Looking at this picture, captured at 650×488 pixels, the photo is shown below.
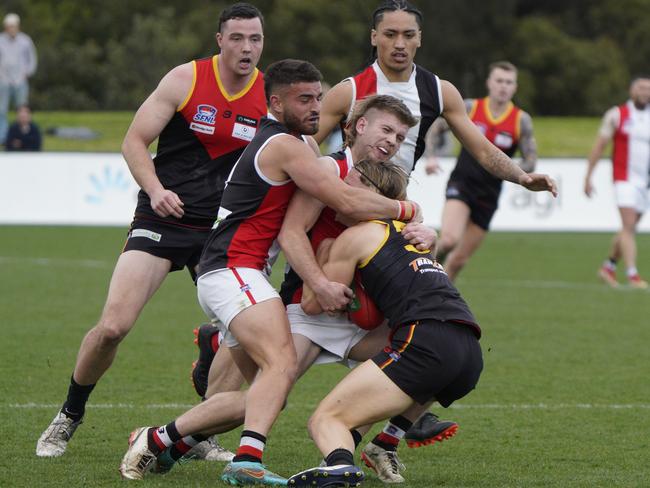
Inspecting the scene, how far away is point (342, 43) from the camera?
181 ft

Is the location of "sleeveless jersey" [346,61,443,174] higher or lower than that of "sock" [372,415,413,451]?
higher

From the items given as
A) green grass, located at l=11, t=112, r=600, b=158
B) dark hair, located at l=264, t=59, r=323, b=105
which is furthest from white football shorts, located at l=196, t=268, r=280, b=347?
green grass, located at l=11, t=112, r=600, b=158

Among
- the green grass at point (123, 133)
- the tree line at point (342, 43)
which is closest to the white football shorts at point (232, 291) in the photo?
the green grass at point (123, 133)

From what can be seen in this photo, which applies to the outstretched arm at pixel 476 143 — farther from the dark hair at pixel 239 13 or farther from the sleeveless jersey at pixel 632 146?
the sleeveless jersey at pixel 632 146

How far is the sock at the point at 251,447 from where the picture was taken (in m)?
5.63

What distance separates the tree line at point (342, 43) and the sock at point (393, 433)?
4391 centimetres

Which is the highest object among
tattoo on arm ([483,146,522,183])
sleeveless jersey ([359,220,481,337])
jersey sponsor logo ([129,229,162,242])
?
tattoo on arm ([483,146,522,183])

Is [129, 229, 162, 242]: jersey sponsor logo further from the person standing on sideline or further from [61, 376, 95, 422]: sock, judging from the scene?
the person standing on sideline

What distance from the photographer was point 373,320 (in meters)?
5.96

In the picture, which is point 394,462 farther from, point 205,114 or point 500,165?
point 205,114

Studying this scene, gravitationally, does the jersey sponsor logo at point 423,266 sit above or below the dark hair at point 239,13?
below

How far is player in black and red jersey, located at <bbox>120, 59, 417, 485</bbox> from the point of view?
571cm

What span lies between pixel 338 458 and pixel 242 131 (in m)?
2.17

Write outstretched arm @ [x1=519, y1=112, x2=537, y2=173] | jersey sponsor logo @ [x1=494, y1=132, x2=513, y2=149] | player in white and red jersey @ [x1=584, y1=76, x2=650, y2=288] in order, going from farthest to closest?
player in white and red jersey @ [x1=584, y1=76, x2=650, y2=288]
jersey sponsor logo @ [x1=494, y1=132, x2=513, y2=149]
outstretched arm @ [x1=519, y1=112, x2=537, y2=173]
